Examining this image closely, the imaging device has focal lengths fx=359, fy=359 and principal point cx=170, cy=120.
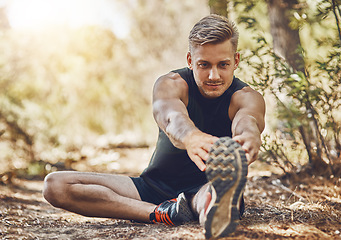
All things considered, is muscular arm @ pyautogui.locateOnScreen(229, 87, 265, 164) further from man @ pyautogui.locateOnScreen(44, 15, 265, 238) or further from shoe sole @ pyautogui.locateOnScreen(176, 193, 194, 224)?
shoe sole @ pyautogui.locateOnScreen(176, 193, 194, 224)

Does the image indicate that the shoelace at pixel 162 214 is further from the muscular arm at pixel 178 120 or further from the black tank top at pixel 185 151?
the muscular arm at pixel 178 120

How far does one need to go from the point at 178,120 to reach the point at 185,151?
0.61 meters

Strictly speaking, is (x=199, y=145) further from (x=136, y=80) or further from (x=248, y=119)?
(x=136, y=80)

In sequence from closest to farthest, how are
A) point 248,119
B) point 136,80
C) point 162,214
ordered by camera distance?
point 248,119 → point 162,214 → point 136,80

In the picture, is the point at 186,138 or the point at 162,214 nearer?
the point at 186,138

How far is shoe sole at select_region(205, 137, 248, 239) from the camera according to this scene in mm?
1550

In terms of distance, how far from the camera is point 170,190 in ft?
8.34

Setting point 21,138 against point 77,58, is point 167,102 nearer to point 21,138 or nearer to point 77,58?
point 21,138

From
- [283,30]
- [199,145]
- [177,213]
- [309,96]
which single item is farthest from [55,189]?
[283,30]

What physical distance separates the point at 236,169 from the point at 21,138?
15.6ft

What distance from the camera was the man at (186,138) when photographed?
6.39 ft

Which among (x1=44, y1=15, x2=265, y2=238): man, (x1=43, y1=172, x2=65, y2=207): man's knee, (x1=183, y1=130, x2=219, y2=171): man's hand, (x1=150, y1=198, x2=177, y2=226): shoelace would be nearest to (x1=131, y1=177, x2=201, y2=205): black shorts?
(x1=44, y1=15, x2=265, y2=238): man

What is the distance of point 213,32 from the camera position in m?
2.15

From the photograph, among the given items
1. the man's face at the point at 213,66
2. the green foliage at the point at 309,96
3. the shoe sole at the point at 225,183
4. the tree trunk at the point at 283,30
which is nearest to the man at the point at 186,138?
the man's face at the point at 213,66
